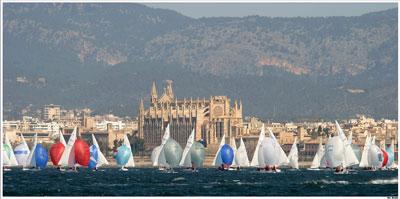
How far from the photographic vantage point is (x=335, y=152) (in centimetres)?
10506

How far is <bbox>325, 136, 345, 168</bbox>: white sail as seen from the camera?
105m

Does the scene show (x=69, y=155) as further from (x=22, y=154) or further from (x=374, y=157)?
(x=374, y=157)

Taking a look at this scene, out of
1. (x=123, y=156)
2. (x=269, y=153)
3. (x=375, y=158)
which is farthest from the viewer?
(x=123, y=156)

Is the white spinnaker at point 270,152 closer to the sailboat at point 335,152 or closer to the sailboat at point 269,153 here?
the sailboat at point 269,153

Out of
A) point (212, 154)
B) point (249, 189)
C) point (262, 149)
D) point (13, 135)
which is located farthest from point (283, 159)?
point (13, 135)

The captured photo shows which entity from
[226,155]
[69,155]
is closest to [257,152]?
[226,155]

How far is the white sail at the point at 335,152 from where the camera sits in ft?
344

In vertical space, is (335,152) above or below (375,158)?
above

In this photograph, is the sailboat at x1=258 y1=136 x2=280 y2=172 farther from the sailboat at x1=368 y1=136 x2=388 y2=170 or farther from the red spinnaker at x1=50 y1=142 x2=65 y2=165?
the sailboat at x1=368 y1=136 x2=388 y2=170

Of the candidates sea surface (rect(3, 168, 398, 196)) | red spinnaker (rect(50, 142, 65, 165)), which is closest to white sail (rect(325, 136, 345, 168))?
sea surface (rect(3, 168, 398, 196))

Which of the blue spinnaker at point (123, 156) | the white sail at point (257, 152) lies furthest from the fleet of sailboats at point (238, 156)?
the blue spinnaker at point (123, 156)

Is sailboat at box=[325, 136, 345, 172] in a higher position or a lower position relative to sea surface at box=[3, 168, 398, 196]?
higher

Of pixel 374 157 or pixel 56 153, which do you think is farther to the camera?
pixel 374 157

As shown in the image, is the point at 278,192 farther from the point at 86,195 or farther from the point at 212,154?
the point at 212,154
